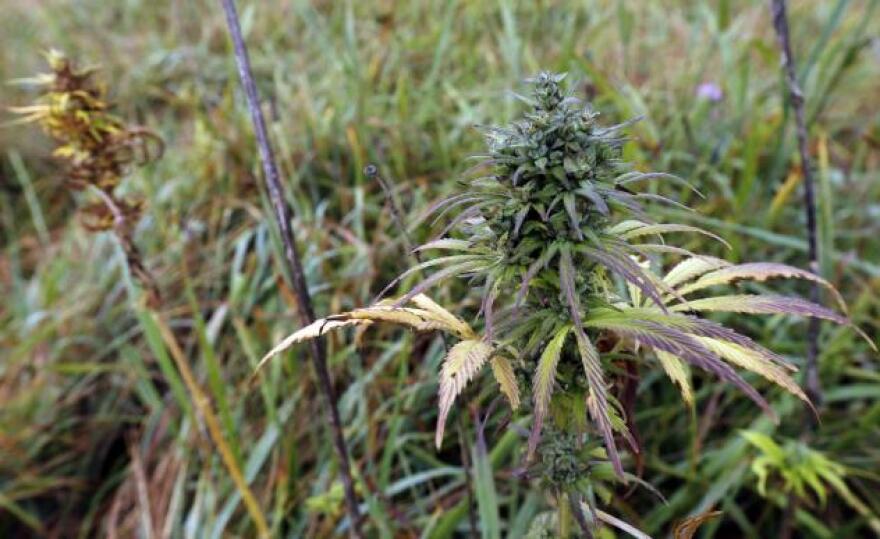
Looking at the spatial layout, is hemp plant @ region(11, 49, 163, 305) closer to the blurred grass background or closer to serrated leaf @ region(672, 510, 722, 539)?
the blurred grass background

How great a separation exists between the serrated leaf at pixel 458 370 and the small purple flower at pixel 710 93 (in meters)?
1.79

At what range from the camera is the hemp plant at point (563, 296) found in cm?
71

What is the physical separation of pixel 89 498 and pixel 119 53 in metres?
2.03

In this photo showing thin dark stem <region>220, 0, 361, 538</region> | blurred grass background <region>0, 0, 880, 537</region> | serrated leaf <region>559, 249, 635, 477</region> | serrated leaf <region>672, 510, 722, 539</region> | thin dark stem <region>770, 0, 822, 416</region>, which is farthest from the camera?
blurred grass background <region>0, 0, 880, 537</region>

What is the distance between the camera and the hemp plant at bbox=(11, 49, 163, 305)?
50.4 inches

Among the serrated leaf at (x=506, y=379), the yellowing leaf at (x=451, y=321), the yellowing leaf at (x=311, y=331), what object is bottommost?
the serrated leaf at (x=506, y=379)

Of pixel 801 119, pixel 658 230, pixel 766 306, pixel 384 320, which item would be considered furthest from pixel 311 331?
pixel 801 119

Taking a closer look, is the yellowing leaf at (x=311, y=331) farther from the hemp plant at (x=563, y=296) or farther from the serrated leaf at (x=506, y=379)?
the serrated leaf at (x=506, y=379)

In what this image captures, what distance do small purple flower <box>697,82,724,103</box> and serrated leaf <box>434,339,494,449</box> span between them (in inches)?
70.4

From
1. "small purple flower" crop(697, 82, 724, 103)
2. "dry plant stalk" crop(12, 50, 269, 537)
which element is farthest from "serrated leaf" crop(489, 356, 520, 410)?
"small purple flower" crop(697, 82, 724, 103)

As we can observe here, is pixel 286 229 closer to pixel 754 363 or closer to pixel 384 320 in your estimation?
pixel 384 320

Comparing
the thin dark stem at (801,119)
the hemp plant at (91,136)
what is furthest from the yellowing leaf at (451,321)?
the thin dark stem at (801,119)

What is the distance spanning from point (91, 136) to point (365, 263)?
0.77m

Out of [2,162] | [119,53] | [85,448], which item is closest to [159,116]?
[119,53]
